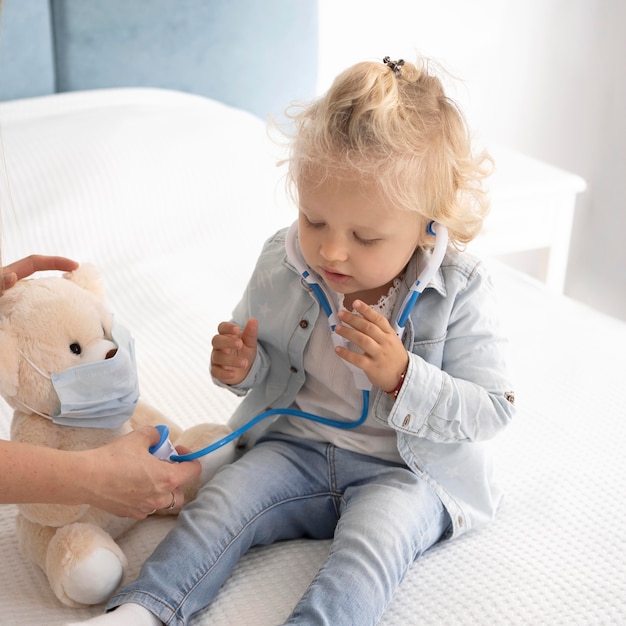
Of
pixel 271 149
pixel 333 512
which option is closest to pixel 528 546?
pixel 333 512

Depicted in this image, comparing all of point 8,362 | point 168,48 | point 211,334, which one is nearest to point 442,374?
point 8,362

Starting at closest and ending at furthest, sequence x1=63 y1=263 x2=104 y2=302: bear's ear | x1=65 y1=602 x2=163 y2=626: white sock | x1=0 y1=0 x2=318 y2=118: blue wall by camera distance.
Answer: x1=65 y1=602 x2=163 y2=626: white sock
x1=63 y1=263 x2=104 y2=302: bear's ear
x1=0 y1=0 x2=318 y2=118: blue wall

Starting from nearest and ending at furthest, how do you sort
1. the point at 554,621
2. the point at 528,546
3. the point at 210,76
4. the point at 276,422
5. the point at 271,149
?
1. the point at 554,621
2. the point at 528,546
3. the point at 276,422
4. the point at 271,149
5. the point at 210,76

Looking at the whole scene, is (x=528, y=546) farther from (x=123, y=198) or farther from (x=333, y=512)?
(x=123, y=198)

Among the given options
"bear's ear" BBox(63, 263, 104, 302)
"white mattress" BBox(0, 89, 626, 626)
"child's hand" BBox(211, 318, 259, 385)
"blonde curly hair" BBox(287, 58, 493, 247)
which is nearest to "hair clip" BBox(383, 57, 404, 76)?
"blonde curly hair" BBox(287, 58, 493, 247)

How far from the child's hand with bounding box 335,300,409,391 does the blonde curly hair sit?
139 millimetres

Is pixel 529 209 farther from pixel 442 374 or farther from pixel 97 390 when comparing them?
pixel 97 390

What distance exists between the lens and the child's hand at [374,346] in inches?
39.3

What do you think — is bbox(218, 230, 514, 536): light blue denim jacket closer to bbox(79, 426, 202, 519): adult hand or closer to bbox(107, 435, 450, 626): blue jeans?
bbox(107, 435, 450, 626): blue jeans

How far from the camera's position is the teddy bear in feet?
3.11

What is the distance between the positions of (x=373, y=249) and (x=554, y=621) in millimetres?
467

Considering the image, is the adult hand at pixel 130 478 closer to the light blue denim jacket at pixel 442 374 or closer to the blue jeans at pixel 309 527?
the blue jeans at pixel 309 527

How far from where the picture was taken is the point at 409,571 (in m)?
1.02

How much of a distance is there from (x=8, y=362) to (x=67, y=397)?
0.25 ft
